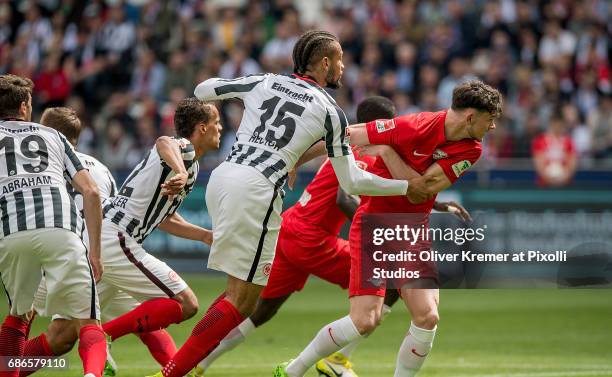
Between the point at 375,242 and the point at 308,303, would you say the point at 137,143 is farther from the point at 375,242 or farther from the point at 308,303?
the point at 375,242

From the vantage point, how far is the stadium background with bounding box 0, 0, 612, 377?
1670 cm

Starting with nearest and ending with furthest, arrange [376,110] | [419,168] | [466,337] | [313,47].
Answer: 1. [313,47]
2. [419,168]
3. [376,110]
4. [466,337]

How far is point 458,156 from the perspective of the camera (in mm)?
7570

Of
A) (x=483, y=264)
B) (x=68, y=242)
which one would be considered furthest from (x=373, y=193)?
(x=483, y=264)

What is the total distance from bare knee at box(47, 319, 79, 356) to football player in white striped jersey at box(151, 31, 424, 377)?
880 mm

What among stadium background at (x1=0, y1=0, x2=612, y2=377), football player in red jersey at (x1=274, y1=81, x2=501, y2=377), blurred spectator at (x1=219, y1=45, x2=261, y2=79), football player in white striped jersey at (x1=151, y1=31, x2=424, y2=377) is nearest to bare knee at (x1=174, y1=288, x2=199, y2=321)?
football player in white striped jersey at (x1=151, y1=31, x2=424, y2=377)

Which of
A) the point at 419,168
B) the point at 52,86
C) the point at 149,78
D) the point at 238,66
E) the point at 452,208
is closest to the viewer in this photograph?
the point at 419,168

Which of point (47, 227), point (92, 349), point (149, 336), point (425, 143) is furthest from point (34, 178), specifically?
point (425, 143)

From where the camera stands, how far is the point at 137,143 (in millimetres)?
19266

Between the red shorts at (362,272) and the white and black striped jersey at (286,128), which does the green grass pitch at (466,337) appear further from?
the white and black striped jersey at (286,128)

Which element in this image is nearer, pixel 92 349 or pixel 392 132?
pixel 92 349

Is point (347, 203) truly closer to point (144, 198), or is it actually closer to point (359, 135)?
point (359, 135)

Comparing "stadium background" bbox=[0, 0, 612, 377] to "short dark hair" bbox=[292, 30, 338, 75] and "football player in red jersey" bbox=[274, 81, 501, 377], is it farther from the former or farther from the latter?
"short dark hair" bbox=[292, 30, 338, 75]

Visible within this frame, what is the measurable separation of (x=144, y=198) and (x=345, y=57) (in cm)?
1260
